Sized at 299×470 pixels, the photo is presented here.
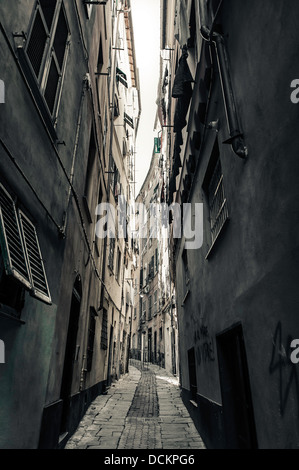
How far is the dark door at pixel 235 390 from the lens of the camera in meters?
3.81

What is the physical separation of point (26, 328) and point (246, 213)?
2.90 metres

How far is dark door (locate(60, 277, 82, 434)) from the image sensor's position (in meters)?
5.82

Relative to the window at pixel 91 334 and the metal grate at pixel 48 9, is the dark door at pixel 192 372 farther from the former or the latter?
the metal grate at pixel 48 9

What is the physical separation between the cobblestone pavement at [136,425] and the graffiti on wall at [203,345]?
1553 mm

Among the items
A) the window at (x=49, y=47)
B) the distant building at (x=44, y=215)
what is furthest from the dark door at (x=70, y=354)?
the window at (x=49, y=47)

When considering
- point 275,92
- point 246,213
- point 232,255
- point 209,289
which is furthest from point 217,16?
point 209,289

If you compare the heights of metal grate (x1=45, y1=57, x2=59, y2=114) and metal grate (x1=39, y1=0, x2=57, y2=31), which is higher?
metal grate (x1=39, y1=0, x2=57, y2=31)

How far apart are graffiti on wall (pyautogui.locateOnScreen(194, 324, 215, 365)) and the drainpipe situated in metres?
3.43

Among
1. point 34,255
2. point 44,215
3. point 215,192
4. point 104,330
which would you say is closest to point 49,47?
→ point 44,215

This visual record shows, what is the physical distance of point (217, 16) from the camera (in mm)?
4211

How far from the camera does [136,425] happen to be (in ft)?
23.0

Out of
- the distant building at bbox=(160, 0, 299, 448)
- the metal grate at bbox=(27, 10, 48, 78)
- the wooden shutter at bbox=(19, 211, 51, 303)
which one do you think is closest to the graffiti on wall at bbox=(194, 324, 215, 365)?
the distant building at bbox=(160, 0, 299, 448)

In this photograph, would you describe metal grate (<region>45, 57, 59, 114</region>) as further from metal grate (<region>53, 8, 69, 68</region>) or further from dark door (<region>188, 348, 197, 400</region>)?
dark door (<region>188, 348, 197, 400</region>)

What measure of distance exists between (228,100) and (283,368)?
2.95m
